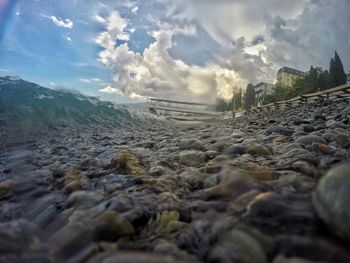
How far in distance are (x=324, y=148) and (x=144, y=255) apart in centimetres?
209

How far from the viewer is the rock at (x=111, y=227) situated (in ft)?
4.59

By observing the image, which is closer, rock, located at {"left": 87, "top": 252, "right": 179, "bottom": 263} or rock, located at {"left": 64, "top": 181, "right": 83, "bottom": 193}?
rock, located at {"left": 87, "top": 252, "right": 179, "bottom": 263}

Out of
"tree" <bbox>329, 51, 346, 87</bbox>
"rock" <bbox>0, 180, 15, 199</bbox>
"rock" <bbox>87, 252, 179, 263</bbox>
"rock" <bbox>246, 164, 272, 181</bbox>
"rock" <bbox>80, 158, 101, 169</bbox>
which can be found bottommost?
"rock" <bbox>0, 180, 15, 199</bbox>

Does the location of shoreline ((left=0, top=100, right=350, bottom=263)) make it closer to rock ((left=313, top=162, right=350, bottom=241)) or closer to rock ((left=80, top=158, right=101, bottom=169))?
rock ((left=313, top=162, right=350, bottom=241))

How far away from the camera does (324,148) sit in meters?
2.57

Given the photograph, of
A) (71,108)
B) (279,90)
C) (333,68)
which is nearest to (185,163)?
(71,108)

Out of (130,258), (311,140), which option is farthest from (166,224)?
(311,140)

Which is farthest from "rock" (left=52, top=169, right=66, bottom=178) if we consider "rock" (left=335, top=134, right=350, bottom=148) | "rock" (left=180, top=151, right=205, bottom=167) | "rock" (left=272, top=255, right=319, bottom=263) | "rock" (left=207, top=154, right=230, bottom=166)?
"rock" (left=335, top=134, right=350, bottom=148)

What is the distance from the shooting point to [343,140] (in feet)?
9.14

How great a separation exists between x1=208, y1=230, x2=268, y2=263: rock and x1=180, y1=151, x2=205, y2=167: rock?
1.82m

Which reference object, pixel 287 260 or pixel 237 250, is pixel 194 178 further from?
pixel 287 260

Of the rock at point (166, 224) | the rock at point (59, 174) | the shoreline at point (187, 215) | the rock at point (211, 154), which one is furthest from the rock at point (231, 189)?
the rock at point (59, 174)

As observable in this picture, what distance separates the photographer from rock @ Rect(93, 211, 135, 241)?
140 centimetres

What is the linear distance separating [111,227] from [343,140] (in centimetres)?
246
